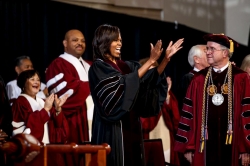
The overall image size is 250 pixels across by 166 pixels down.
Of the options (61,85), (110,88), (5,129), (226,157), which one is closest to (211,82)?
(226,157)

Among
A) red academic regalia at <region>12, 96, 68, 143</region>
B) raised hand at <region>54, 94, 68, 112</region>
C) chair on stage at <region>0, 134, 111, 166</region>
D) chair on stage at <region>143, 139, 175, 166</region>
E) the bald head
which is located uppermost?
the bald head

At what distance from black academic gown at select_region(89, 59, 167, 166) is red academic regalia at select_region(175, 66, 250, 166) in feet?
2.13

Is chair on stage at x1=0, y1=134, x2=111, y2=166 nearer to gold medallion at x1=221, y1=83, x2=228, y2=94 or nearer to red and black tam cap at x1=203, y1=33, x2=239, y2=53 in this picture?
gold medallion at x1=221, y1=83, x2=228, y2=94

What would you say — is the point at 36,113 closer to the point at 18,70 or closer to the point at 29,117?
the point at 29,117

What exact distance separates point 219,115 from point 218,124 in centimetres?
8

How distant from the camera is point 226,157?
241 inches

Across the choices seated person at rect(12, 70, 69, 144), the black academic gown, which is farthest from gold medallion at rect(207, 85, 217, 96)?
seated person at rect(12, 70, 69, 144)

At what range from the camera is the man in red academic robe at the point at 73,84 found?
823 cm

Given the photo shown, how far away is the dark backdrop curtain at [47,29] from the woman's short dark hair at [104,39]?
12.1 ft

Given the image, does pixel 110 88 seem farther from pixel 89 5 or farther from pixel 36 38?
pixel 89 5

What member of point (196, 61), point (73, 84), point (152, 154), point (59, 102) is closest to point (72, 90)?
point (73, 84)

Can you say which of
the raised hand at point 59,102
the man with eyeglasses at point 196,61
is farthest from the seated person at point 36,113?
the man with eyeglasses at point 196,61

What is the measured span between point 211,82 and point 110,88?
1.20m

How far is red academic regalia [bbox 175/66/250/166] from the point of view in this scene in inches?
238
